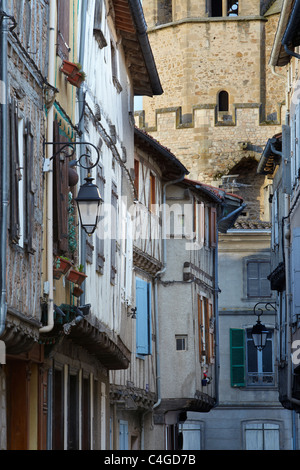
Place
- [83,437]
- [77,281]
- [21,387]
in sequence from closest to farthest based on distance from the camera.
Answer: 1. [21,387]
2. [77,281]
3. [83,437]

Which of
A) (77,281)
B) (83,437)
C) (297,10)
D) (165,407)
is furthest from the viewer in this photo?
(165,407)

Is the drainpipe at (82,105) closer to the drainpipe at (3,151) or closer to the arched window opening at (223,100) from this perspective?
the drainpipe at (3,151)

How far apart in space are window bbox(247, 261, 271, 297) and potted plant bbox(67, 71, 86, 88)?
79.9ft

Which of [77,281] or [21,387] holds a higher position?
[77,281]

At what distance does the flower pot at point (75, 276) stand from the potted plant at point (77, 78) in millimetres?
1967

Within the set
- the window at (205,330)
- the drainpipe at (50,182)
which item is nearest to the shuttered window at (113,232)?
the drainpipe at (50,182)

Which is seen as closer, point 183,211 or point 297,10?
point 297,10

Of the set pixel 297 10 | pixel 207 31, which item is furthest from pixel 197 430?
pixel 297 10

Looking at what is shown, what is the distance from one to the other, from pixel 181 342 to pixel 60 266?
45.3 feet

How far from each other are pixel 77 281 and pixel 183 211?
13954mm

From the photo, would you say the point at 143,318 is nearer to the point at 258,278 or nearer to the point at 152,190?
the point at 152,190

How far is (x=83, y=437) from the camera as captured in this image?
15.5 m
